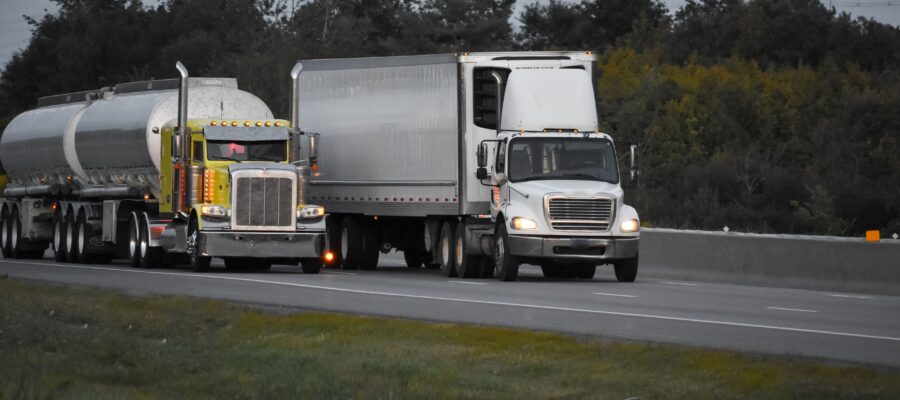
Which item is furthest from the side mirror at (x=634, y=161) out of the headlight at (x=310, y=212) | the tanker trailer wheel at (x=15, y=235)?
the tanker trailer wheel at (x=15, y=235)

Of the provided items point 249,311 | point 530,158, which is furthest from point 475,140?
point 249,311

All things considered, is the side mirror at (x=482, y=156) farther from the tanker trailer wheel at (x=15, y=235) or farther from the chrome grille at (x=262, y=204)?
the tanker trailer wheel at (x=15, y=235)

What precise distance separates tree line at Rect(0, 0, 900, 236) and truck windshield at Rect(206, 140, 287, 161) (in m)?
23.1

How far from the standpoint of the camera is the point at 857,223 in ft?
260

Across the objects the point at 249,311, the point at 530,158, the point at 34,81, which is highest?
the point at 34,81

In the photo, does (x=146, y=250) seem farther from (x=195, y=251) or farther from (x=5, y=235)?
(x=5, y=235)

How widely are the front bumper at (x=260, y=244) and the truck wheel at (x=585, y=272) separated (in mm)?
4746

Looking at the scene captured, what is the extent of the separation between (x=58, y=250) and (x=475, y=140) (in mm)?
13211

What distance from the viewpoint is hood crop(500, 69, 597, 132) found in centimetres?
3127

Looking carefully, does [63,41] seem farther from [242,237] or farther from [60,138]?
[242,237]

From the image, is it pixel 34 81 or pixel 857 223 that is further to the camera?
pixel 34 81

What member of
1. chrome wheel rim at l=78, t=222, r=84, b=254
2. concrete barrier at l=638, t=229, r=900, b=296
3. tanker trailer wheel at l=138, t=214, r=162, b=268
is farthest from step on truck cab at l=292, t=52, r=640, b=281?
chrome wheel rim at l=78, t=222, r=84, b=254

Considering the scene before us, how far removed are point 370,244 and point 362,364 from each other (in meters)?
20.6

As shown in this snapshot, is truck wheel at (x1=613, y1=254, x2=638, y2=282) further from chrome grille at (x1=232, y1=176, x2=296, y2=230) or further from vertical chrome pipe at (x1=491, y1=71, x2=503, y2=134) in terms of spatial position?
chrome grille at (x1=232, y1=176, x2=296, y2=230)
